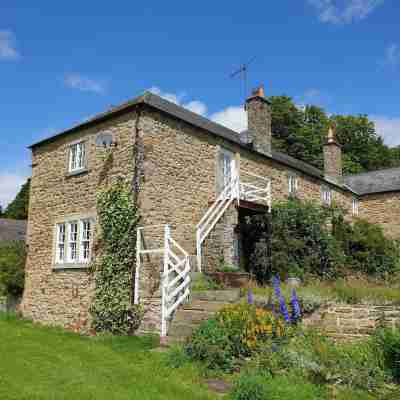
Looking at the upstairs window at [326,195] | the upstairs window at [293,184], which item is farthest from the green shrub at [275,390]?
the upstairs window at [326,195]

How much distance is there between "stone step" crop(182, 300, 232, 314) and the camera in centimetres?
938

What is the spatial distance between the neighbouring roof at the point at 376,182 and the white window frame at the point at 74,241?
18.0 meters

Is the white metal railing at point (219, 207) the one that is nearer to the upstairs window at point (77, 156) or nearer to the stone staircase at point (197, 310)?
the stone staircase at point (197, 310)

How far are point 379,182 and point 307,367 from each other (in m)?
21.8

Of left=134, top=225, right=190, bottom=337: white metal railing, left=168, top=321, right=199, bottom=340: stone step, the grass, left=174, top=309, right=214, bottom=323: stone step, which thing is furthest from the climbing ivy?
the grass

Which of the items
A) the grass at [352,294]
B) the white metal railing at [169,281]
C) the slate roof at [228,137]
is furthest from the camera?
the slate roof at [228,137]

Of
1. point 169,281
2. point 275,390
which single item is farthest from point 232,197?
point 275,390

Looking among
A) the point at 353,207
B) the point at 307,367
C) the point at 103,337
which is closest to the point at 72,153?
the point at 103,337

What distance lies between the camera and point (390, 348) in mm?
6484

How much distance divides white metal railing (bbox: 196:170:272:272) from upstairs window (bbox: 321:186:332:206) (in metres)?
5.93

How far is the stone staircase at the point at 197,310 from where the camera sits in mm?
9164

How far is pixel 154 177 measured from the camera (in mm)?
12422

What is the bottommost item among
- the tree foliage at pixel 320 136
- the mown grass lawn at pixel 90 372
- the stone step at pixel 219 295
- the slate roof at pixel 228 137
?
the mown grass lawn at pixel 90 372

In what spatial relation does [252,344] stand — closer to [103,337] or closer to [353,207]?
[103,337]
